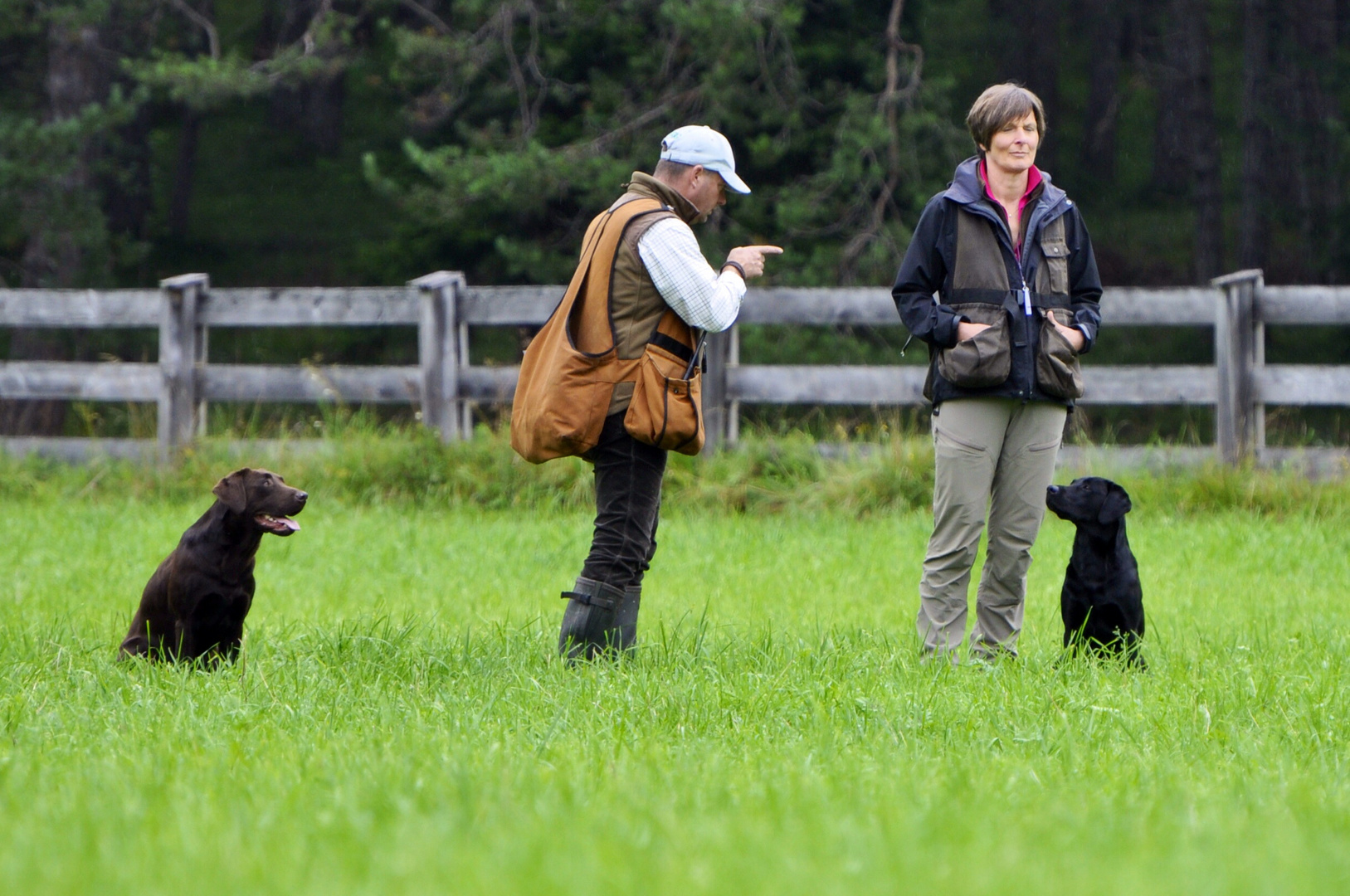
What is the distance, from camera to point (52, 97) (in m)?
15.0

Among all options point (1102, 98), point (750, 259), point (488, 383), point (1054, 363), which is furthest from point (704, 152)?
point (1102, 98)

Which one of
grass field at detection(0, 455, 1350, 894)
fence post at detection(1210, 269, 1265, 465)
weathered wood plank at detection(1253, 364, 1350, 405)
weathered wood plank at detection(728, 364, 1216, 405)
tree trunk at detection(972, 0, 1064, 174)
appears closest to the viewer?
grass field at detection(0, 455, 1350, 894)

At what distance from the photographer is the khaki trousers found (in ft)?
15.5

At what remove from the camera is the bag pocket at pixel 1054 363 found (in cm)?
464

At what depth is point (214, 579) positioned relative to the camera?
4.69 meters

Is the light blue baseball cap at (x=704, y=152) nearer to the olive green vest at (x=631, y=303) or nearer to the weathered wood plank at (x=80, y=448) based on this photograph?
the olive green vest at (x=631, y=303)

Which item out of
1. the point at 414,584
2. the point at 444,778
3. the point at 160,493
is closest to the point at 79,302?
the point at 160,493

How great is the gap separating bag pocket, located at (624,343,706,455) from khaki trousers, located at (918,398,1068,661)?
0.90 m

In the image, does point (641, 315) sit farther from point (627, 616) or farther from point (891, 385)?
point (891, 385)

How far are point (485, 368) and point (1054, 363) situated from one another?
5774mm

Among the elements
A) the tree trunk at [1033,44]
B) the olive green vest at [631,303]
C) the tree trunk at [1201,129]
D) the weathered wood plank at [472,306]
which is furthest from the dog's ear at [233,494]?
the tree trunk at [1033,44]

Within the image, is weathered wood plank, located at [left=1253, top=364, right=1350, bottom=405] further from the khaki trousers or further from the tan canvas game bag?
the tan canvas game bag

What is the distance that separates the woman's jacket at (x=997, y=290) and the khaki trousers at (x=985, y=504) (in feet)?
0.31

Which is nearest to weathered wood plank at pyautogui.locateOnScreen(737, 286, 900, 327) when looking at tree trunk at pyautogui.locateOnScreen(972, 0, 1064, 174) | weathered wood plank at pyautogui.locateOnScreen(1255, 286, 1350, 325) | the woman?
weathered wood plank at pyautogui.locateOnScreen(1255, 286, 1350, 325)
